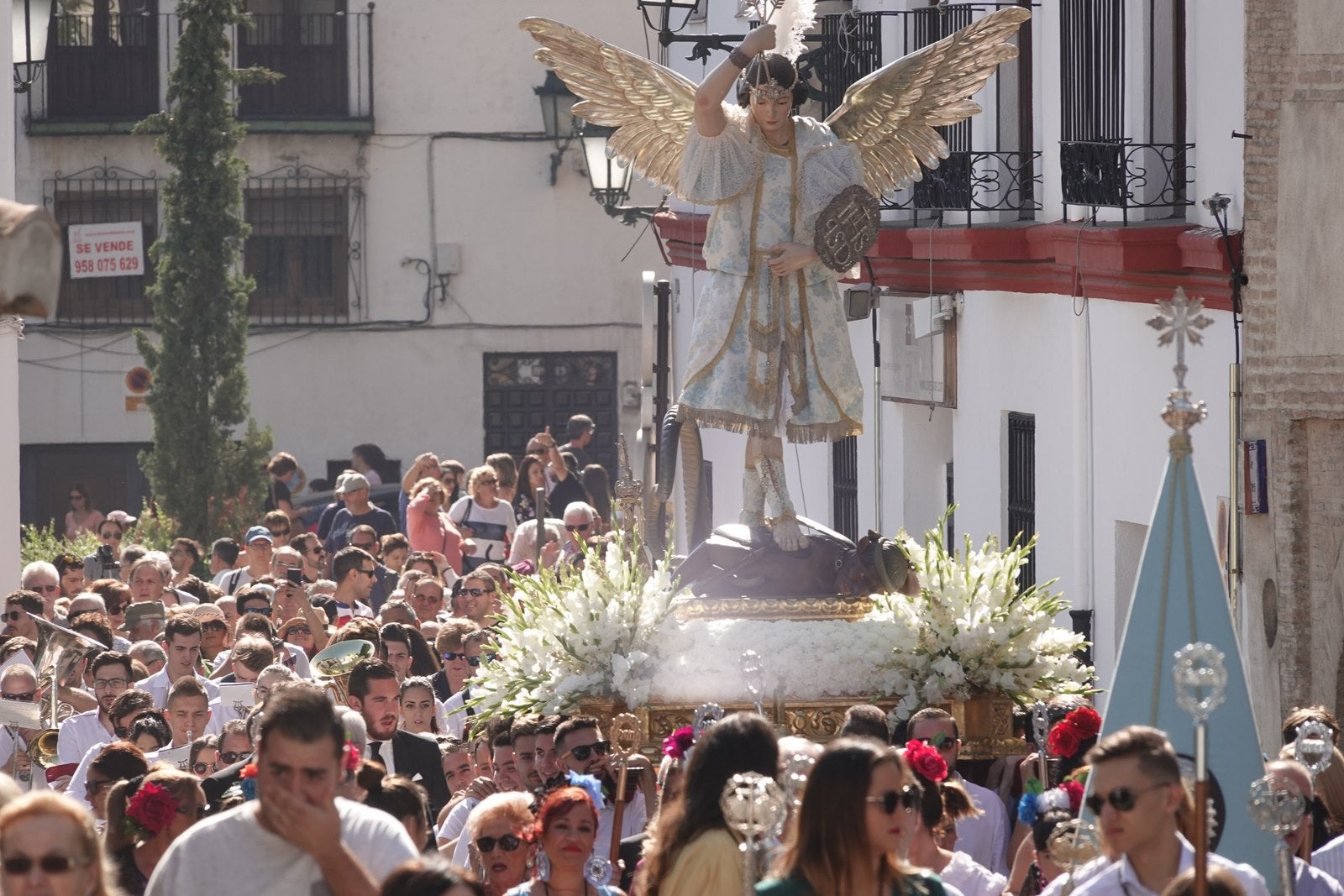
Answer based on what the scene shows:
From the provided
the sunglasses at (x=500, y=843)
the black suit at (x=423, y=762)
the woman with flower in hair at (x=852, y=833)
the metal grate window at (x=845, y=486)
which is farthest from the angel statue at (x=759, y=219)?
the metal grate window at (x=845, y=486)

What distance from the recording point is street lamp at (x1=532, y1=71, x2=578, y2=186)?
77.6 ft

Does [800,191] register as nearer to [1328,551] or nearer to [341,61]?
[1328,551]

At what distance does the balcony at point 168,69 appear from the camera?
28656 millimetres

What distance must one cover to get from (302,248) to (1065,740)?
73.3 ft

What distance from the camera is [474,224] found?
2948cm

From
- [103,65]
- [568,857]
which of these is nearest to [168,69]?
[103,65]

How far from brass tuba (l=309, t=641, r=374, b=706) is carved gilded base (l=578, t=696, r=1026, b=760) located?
122 cm

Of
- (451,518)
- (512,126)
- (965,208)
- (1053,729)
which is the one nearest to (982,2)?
(965,208)

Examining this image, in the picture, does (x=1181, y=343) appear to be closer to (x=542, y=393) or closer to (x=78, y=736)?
(x=78, y=736)

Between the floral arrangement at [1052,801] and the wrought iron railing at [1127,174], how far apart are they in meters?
5.02

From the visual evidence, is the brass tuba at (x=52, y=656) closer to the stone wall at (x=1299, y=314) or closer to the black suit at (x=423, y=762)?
the black suit at (x=423, y=762)

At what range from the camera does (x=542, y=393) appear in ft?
97.3

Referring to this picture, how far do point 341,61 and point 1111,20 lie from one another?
1747cm

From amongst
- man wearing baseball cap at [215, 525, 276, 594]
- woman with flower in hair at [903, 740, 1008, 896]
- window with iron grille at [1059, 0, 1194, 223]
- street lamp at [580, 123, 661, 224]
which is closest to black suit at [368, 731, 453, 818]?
woman with flower in hair at [903, 740, 1008, 896]
